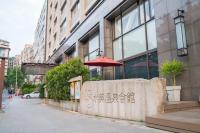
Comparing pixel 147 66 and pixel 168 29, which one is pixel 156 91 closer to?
pixel 168 29

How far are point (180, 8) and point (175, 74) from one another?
9.02 ft

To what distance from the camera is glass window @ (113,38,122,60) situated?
1477 cm

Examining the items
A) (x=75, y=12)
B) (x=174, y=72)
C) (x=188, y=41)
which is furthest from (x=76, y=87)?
(x=75, y=12)

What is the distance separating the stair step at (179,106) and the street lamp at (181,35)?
1992 millimetres

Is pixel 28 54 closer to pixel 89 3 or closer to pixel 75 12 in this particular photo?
pixel 75 12

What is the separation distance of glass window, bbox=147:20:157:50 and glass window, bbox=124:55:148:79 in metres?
0.85

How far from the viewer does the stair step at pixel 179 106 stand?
720 cm

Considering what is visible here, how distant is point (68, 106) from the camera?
1366 cm

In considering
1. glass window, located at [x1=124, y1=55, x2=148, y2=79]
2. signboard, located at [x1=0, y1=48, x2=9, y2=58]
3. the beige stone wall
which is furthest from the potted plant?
signboard, located at [x1=0, y1=48, x2=9, y2=58]

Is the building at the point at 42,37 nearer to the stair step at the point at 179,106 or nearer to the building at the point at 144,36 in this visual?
the building at the point at 144,36

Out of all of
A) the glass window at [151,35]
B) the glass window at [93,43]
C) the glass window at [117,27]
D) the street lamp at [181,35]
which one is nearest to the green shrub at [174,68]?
the street lamp at [181,35]

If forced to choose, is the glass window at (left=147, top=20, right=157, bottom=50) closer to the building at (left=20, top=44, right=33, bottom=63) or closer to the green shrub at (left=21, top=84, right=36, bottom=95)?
the green shrub at (left=21, top=84, right=36, bottom=95)

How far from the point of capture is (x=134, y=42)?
13.4 m

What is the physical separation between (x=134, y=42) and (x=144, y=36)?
1.12 m
